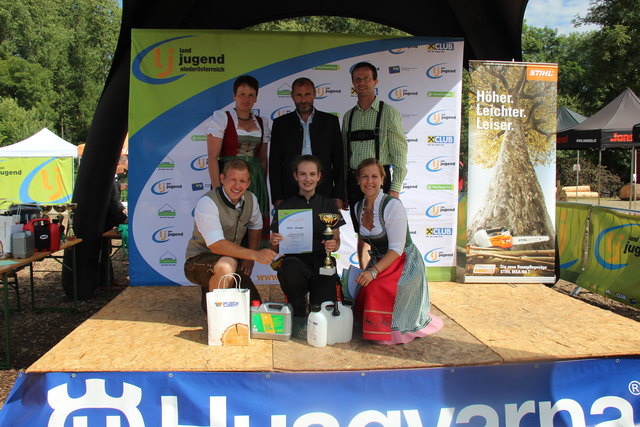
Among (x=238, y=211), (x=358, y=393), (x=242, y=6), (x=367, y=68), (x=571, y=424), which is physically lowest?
(x=571, y=424)

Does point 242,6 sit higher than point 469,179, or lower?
higher

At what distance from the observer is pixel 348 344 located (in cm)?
305

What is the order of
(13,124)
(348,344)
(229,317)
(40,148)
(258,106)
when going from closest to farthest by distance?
(229,317)
(348,344)
(258,106)
(40,148)
(13,124)

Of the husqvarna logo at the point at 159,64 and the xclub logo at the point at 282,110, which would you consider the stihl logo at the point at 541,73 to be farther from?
the husqvarna logo at the point at 159,64

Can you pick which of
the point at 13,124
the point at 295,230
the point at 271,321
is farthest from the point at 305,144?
the point at 13,124

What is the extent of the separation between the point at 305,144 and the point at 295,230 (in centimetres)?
86

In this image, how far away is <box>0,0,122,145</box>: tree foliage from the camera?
32.7 meters

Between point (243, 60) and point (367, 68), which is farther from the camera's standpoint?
point (243, 60)

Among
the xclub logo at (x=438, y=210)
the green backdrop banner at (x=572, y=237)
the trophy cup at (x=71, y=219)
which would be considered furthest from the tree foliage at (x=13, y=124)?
the green backdrop banner at (x=572, y=237)

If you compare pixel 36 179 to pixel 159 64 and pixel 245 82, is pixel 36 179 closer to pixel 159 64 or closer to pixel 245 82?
pixel 159 64

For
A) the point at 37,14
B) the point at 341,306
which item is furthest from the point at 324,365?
the point at 37,14

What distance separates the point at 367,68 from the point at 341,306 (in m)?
1.88

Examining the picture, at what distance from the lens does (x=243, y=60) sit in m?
4.70

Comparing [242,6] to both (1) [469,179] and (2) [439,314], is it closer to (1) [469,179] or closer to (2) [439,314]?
(1) [469,179]
